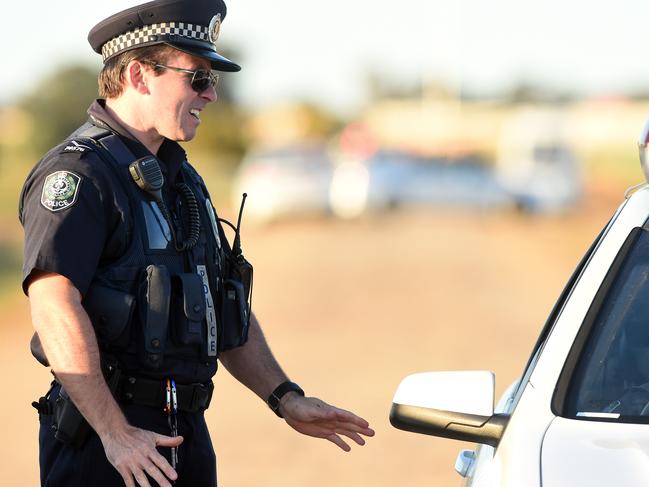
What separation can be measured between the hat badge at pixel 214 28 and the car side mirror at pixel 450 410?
112cm

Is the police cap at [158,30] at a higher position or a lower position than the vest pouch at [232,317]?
higher

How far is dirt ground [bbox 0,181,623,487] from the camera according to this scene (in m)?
7.34

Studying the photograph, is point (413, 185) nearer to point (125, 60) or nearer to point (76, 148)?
point (125, 60)

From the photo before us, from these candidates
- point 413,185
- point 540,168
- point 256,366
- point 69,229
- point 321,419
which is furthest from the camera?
point 540,168

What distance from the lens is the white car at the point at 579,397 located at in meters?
2.52

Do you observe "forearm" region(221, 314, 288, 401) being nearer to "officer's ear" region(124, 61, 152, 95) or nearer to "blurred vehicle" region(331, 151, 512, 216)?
"officer's ear" region(124, 61, 152, 95)

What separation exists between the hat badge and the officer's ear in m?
0.22

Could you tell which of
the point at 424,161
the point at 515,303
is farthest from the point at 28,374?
the point at 424,161

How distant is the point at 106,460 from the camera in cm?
318

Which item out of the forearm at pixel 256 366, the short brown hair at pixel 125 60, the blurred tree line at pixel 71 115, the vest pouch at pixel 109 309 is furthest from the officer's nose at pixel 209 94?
the blurred tree line at pixel 71 115

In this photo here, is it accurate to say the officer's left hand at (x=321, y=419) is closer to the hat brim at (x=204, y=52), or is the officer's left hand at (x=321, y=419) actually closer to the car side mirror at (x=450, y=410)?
the car side mirror at (x=450, y=410)

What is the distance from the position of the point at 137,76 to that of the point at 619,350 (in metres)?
1.37

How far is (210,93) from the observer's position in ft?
11.2

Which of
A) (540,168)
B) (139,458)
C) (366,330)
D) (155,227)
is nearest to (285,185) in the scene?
(540,168)
